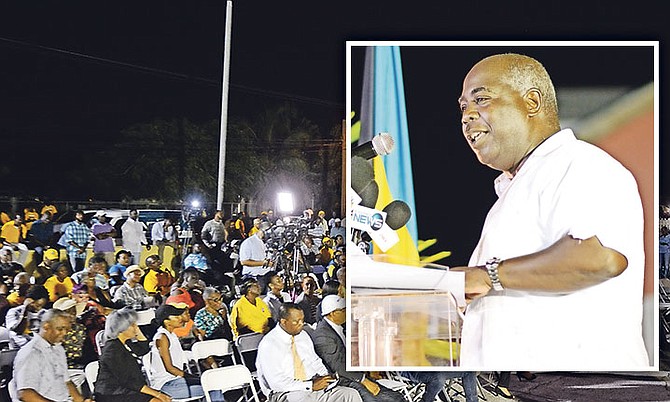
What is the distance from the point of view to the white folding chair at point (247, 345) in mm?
4449

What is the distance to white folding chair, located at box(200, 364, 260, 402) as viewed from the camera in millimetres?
4395

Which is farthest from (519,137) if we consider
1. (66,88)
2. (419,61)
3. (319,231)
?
(66,88)

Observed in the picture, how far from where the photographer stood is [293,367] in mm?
4449

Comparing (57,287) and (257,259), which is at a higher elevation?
(257,259)

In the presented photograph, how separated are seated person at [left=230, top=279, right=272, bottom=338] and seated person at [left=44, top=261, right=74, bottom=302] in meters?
0.82

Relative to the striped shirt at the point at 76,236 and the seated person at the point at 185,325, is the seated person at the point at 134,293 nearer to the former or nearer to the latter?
the seated person at the point at 185,325

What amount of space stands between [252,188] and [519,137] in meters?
1.33

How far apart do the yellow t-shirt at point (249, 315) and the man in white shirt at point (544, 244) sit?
100cm

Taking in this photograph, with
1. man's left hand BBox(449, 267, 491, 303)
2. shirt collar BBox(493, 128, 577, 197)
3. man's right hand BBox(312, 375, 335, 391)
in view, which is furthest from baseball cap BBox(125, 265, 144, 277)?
shirt collar BBox(493, 128, 577, 197)

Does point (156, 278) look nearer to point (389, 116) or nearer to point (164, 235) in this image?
point (164, 235)

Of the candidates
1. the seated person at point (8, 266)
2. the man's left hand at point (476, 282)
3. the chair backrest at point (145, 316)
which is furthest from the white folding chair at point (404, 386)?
the seated person at point (8, 266)

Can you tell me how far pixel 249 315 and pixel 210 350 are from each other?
0.26 meters

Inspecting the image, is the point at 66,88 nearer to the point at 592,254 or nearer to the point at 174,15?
the point at 174,15

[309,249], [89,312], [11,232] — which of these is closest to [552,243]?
[309,249]
